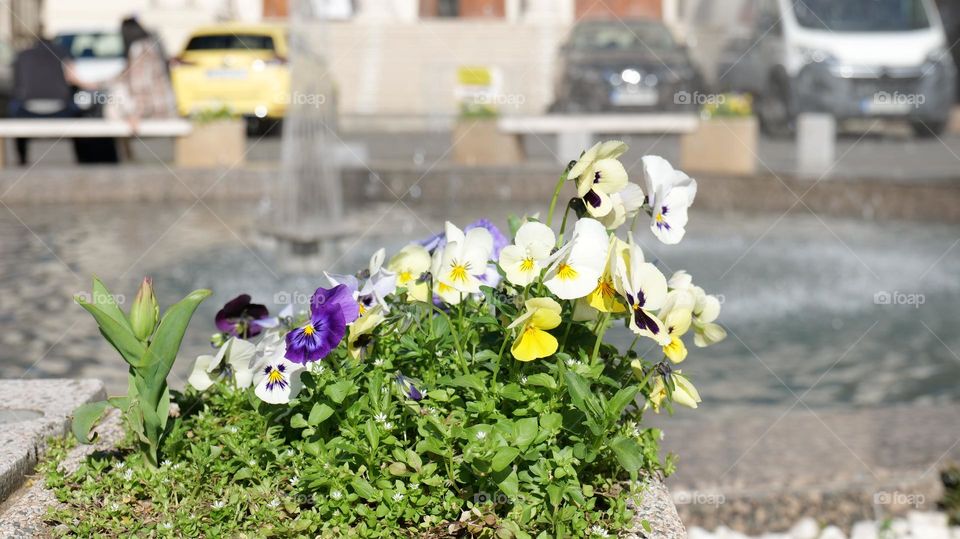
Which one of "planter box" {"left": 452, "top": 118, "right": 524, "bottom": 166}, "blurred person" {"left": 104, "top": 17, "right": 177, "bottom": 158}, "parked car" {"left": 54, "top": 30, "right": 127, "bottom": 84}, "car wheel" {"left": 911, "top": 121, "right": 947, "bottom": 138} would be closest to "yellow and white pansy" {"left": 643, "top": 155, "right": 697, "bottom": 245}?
"blurred person" {"left": 104, "top": 17, "right": 177, "bottom": 158}

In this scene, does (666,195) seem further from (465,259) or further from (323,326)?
(323,326)

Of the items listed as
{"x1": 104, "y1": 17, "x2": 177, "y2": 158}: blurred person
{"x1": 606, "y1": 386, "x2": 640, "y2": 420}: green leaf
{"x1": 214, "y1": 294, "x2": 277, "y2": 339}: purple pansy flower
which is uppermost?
{"x1": 606, "y1": 386, "x2": 640, "y2": 420}: green leaf

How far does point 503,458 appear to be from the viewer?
2.11 meters

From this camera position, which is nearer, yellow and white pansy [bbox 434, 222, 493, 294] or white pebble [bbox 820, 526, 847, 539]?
yellow and white pansy [bbox 434, 222, 493, 294]

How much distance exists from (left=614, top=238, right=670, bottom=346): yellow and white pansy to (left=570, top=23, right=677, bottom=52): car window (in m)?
15.8

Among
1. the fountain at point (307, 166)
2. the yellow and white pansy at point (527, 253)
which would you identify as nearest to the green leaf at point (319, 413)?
the yellow and white pansy at point (527, 253)

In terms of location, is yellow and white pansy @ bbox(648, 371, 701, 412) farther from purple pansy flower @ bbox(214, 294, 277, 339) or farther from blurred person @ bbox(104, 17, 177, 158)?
blurred person @ bbox(104, 17, 177, 158)

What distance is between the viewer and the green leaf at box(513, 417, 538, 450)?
7.11 feet

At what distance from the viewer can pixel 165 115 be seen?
44.5ft

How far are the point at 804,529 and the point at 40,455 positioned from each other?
7.41 ft

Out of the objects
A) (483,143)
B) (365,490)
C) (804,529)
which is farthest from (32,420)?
(483,143)

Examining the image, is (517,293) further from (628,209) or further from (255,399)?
(255,399)

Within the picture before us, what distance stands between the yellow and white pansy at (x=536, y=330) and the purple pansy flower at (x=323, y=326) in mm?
340

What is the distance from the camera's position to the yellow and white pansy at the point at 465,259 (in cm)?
246
